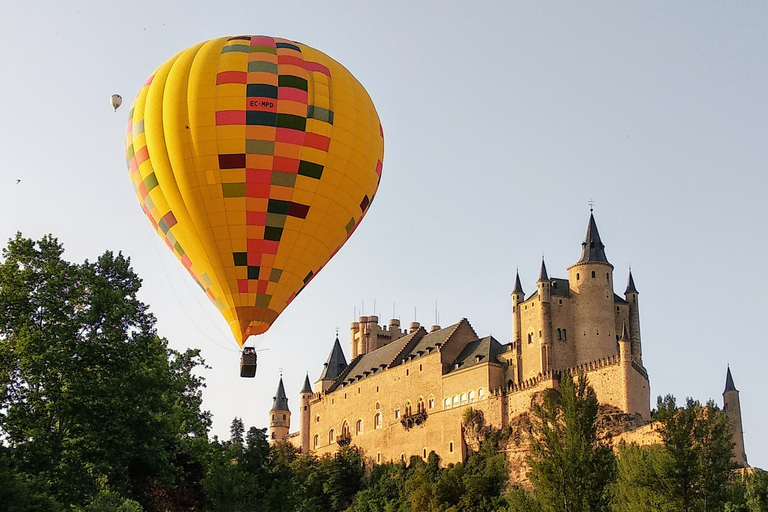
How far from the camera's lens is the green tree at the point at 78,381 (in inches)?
1433

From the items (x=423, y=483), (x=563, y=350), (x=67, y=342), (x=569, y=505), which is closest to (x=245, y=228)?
(x=67, y=342)

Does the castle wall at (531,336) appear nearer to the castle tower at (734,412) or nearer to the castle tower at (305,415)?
the castle tower at (734,412)

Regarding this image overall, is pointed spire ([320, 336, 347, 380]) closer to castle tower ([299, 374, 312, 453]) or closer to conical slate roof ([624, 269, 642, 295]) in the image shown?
castle tower ([299, 374, 312, 453])

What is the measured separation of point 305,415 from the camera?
11731 centimetres

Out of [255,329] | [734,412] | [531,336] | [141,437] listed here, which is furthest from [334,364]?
[255,329]

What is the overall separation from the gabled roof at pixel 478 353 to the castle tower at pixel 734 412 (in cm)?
2110

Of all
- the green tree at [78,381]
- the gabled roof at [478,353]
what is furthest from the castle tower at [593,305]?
the green tree at [78,381]

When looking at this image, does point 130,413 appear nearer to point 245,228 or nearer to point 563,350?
point 245,228

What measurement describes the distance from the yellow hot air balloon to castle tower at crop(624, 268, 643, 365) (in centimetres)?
5332

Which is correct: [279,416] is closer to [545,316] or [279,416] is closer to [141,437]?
[545,316]

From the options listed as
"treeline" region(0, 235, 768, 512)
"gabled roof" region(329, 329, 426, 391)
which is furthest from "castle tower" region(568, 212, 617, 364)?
"treeline" region(0, 235, 768, 512)

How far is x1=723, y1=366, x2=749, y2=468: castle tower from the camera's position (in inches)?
3511

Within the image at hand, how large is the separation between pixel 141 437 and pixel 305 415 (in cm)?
7954

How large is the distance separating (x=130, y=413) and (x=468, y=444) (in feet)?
174
